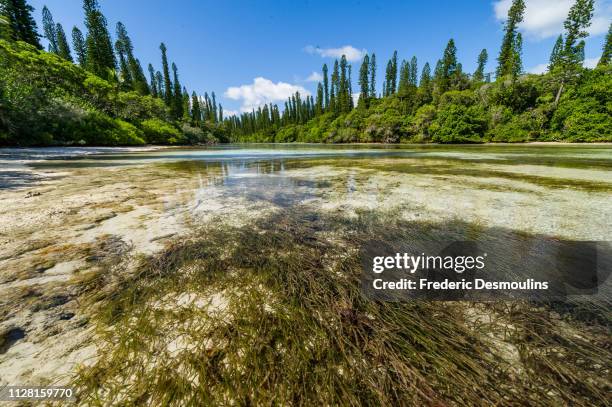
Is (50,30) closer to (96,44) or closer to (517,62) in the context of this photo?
(96,44)

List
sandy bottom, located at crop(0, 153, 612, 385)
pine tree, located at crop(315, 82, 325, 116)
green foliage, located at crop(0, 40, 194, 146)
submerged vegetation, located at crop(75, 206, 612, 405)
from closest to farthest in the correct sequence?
submerged vegetation, located at crop(75, 206, 612, 405), sandy bottom, located at crop(0, 153, 612, 385), green foliage, located at crop(0, 40, 194, 146), pine tree, located at crop(315, 82, 325, 116)

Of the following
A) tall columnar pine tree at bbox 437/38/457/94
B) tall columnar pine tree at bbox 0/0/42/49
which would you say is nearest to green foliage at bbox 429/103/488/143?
tall columnar pine tree at bbox 437/38/457/94

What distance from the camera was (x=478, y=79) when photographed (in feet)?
152

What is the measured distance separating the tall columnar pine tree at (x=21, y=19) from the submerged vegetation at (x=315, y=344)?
51.9 meters

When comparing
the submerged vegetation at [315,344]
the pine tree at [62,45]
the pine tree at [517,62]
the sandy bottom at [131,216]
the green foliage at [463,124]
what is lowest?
the submerged vegetation at [315,344]

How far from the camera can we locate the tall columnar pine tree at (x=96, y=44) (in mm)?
34000

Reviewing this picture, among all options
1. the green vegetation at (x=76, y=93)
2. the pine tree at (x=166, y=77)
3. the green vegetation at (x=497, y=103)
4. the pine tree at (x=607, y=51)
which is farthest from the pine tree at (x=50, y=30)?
the pine tree at (x=607, y=51)

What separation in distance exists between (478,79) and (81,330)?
6362 centimetres

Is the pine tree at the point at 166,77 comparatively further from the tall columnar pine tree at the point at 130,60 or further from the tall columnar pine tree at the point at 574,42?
the tall columnar pine tree at the point at 574,42

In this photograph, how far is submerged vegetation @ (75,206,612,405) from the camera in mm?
987

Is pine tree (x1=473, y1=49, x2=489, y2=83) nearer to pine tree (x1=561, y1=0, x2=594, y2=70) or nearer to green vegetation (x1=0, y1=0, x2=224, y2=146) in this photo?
pine tree (x1=561, y1=0, x2=594, y2=70)

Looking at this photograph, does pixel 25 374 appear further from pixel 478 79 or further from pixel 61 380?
pixel 478 79

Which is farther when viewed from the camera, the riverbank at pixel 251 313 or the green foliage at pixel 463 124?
the green foliage at pixel 463 124

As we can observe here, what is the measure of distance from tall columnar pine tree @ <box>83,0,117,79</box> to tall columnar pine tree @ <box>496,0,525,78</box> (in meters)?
60.0
